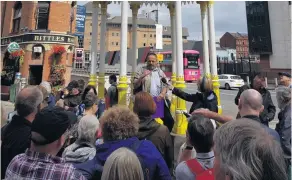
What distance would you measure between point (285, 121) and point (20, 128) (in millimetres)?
3883

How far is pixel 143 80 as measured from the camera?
6148mm

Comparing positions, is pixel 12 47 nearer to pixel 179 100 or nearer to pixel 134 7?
pixel 134 7

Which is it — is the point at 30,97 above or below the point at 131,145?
above

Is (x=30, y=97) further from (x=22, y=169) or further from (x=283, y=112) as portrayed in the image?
(x=283, y=112)

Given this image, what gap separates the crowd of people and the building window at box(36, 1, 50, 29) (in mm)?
20155

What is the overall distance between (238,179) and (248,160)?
0.13m

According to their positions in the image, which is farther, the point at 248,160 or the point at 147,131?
the point at 147,131

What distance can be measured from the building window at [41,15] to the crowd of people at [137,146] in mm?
20155

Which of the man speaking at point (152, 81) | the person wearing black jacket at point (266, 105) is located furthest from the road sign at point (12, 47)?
the person wearing black jacket at point (266, 105)

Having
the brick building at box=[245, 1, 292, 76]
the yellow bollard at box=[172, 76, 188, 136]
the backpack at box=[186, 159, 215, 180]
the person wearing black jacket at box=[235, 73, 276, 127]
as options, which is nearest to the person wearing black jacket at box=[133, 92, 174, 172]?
the backpack at box=[186, 159, 215, 180]

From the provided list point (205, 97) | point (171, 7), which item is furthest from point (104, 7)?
point (205, 97)

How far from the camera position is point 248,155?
4.81ft

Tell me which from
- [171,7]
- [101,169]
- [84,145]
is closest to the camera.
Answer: [101,169]

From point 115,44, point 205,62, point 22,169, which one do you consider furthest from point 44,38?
point 115,44
